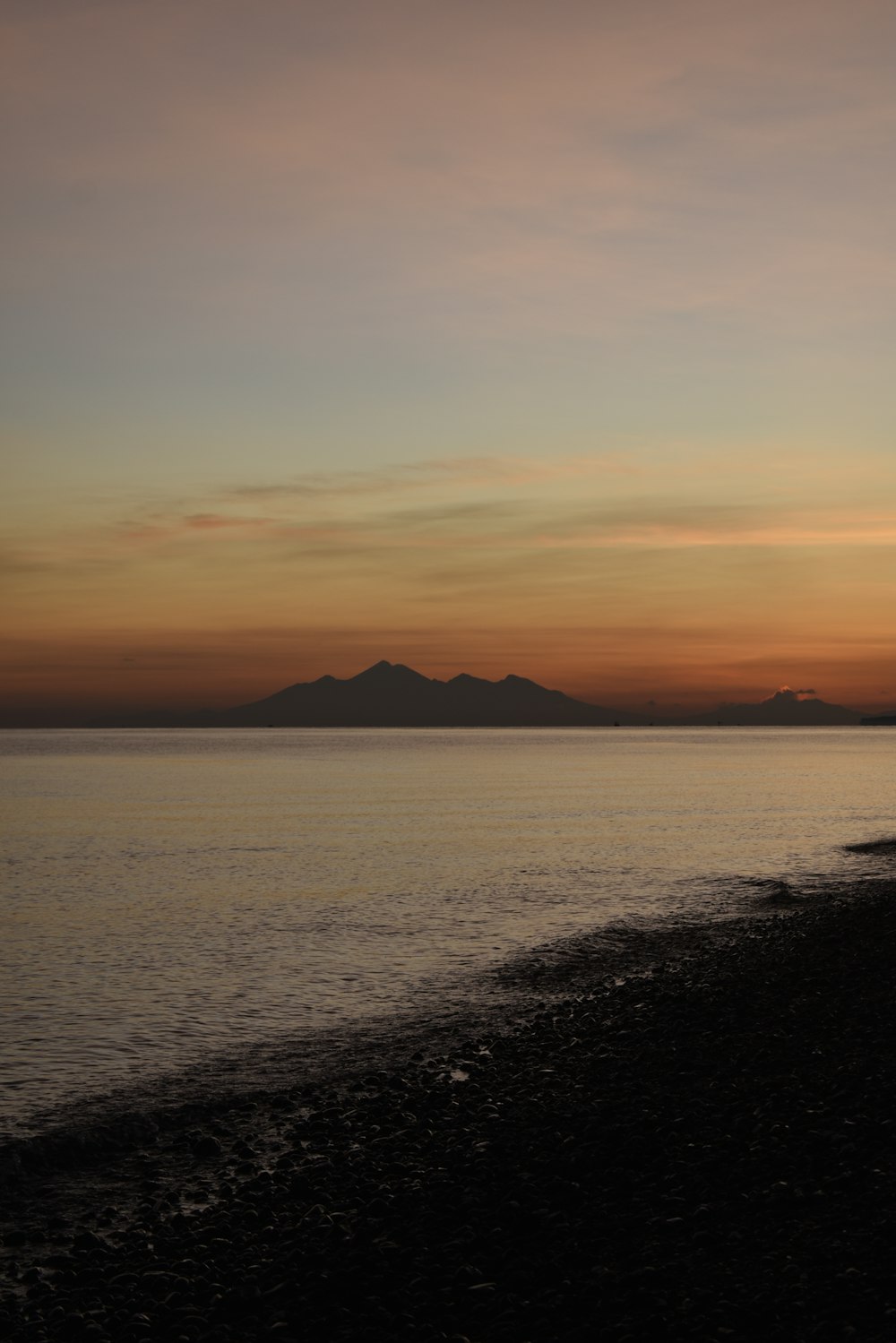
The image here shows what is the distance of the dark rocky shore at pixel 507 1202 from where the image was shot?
10.0 m

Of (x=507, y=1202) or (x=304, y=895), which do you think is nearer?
(x=507, y=1202)

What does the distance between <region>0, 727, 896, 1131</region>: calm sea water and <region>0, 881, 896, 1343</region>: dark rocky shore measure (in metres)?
4.41

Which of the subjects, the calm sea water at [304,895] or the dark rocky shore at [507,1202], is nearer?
the dark rocky shore at [507,1202]

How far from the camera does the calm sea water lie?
2417 cm

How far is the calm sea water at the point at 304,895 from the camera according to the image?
79.3ft

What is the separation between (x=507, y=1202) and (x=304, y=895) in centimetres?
3202

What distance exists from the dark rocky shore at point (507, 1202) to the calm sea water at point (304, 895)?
441 centimetres

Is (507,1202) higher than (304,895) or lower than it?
higher

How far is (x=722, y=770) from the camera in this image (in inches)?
6895

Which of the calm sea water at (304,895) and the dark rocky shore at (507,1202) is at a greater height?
the dark rocky shore at (507,1202)

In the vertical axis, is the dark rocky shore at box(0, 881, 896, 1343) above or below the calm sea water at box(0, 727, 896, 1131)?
above

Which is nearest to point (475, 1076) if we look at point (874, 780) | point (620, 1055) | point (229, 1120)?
point (620, 1055)

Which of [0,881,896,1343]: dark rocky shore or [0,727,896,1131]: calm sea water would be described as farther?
[0,727,896,1131]: calm sea water

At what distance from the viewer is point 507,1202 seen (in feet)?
40.7
